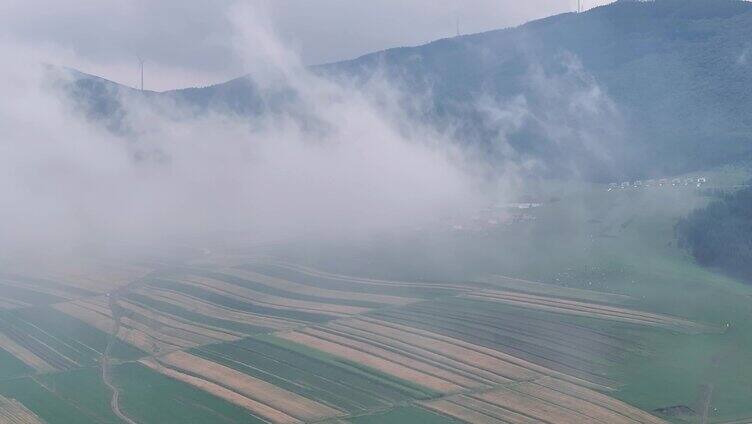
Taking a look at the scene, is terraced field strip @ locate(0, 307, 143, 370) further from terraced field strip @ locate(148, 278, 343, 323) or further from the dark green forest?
the dark green forest

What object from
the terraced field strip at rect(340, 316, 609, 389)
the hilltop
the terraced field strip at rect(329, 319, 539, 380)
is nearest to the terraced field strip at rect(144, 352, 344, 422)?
the terraced field strip at rect(329, 319, 539, 380)

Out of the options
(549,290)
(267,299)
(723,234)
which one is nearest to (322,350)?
(267,299)

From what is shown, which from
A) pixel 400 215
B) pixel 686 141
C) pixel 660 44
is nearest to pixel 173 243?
pixel 400 215

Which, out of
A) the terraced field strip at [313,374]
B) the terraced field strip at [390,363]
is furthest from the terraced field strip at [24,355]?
the terraced field strip at [390,363]

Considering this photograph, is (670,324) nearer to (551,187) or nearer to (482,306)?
→ (482,306)

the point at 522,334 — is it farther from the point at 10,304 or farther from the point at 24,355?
the point at 10,304
